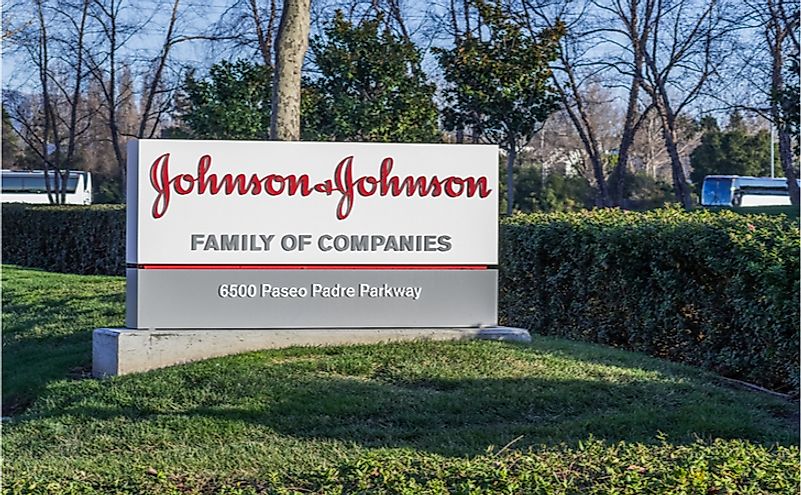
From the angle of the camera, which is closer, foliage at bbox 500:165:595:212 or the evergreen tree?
the evergreen tree

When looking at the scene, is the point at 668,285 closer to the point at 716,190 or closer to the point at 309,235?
the point at 309,235

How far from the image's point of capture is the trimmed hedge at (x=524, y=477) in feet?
15.3

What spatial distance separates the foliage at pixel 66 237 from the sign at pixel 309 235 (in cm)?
1277

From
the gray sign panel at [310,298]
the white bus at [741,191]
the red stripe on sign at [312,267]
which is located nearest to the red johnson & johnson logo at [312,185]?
the red stripe on sign at [312,267]

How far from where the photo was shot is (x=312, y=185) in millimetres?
9016

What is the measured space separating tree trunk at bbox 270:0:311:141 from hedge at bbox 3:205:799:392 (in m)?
2.60

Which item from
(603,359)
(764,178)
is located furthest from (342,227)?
(764,178)

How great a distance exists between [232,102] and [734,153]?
1200 inches

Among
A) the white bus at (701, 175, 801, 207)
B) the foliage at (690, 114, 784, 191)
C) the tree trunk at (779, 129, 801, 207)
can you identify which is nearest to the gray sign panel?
the tree trunk at (779, 129, 801, 207)

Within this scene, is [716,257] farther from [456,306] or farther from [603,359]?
[456,306]

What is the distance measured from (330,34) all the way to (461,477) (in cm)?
1872

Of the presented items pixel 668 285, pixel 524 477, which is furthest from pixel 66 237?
pixel 524 477

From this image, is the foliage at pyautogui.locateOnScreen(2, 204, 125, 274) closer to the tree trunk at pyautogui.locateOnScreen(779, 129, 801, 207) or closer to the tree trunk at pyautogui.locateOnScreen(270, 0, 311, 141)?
the tree trunk at pyautogui.locateOnScreen(270, 0, 311, 141)

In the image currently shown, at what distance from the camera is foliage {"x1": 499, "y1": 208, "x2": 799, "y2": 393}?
7.98m
